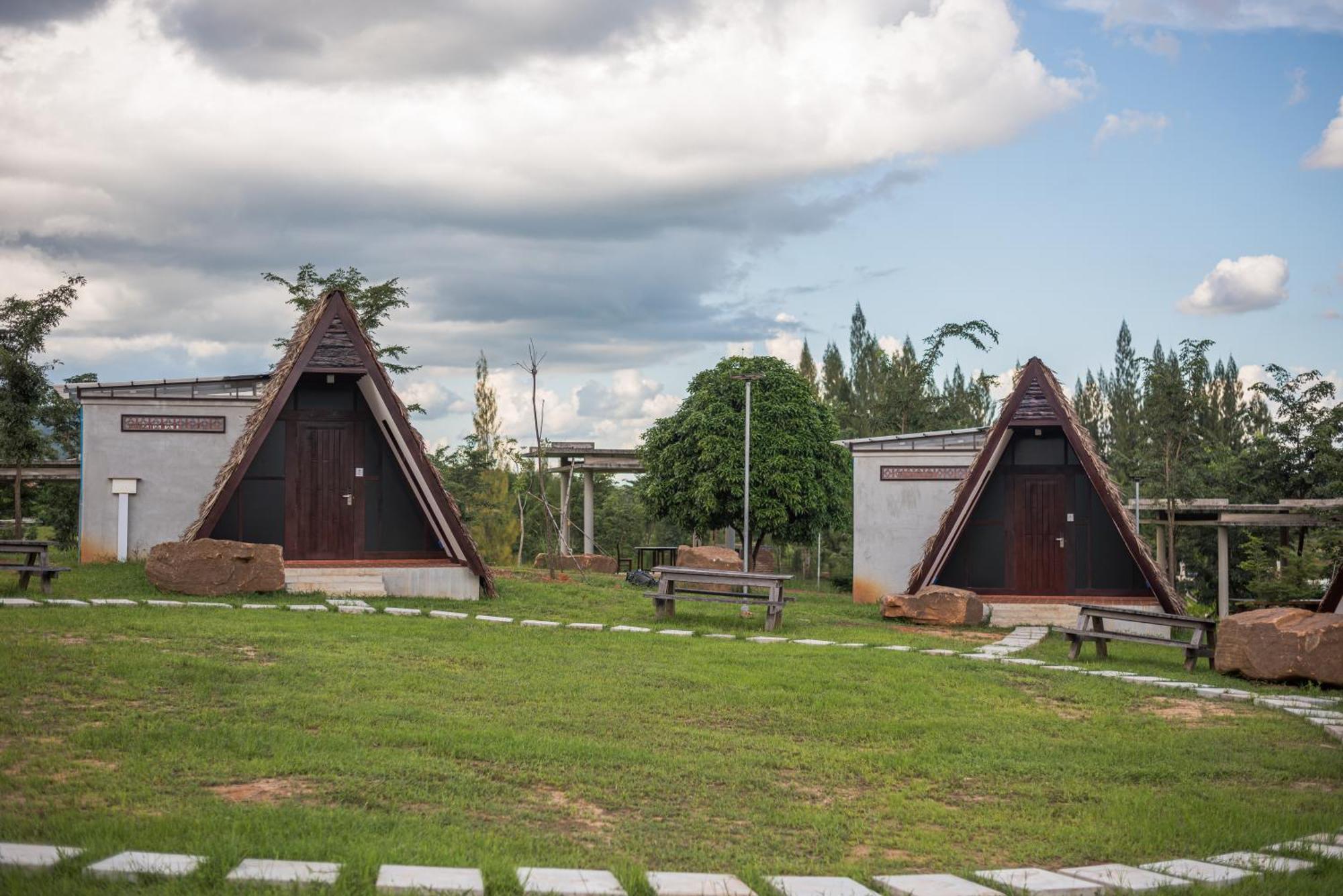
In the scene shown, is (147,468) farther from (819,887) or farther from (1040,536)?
(819,887)

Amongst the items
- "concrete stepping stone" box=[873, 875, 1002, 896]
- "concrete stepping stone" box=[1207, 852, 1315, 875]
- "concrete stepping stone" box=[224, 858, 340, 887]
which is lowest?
"concrete stepping stone" box=[1207, 852, 1315, 875]

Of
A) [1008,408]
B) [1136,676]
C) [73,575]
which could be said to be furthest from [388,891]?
[1008,408]

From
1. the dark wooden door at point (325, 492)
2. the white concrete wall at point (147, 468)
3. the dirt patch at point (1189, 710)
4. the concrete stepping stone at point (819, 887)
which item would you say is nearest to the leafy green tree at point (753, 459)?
the dark wooden door at point (325, 492)

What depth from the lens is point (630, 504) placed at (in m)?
46.6

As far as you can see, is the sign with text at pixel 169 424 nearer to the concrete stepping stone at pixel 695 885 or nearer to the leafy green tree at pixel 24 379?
the leafy green tree at pixel 24 379

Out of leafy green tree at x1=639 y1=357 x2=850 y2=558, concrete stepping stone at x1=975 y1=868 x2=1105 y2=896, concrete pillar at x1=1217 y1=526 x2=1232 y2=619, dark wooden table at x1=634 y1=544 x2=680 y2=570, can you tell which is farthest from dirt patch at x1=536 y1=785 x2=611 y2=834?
concrete pillar at x1=1217 y1=526 x2=1232 y2=619

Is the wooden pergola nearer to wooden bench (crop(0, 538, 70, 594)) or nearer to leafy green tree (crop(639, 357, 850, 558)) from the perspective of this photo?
leafy green tree (crop(639, 357, 850, 558))

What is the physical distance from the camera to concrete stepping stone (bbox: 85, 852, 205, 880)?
4.49 metres

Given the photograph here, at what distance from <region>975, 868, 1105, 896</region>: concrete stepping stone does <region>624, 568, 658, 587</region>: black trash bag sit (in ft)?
55.2

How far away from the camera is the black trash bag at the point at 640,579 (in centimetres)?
2216

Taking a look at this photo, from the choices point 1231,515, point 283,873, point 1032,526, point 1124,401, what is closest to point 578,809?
point 283,873

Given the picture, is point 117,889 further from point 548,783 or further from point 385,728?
point 385,728

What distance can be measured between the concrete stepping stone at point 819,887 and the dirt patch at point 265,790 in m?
2.55

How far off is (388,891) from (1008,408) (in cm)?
1538
